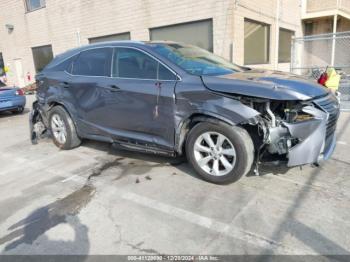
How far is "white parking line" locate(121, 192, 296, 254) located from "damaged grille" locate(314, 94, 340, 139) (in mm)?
1695

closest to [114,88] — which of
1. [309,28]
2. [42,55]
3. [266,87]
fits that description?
[266,87]

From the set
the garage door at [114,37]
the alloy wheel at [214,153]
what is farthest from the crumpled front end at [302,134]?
the garage door at [114,37]

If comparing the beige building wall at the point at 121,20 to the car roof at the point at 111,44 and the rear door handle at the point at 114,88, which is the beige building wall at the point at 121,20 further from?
the rear door handle at the point at 114,88

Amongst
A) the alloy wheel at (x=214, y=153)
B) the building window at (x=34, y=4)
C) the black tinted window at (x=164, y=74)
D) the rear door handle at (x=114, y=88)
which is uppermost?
the building window at (x=34, y=4)

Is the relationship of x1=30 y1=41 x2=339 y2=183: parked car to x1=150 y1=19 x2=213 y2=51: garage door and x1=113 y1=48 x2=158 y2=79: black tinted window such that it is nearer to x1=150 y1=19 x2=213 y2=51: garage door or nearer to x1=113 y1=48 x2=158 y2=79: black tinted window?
x1=113 y1=48 x2=158 y2=79: black tinted window

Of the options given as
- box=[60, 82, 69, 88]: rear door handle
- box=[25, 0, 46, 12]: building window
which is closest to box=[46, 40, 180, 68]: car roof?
box=[60, 82, 69, 88]: rear door handle

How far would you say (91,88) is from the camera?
4.89 meters

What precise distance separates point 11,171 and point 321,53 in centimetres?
1581

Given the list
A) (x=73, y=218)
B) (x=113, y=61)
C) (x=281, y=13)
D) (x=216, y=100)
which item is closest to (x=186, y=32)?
(x=281, y=13)

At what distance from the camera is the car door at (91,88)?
188 inches

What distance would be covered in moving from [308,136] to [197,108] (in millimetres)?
1292

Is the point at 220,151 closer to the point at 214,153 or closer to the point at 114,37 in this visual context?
the point at 214,153

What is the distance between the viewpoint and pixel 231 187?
382cm

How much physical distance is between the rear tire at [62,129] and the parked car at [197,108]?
193 mm
